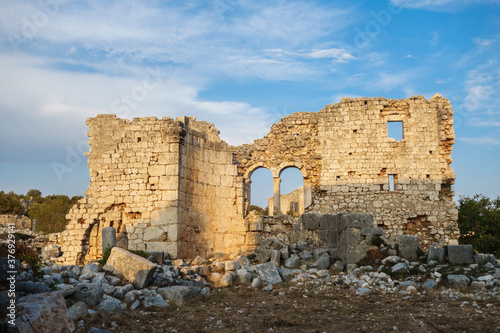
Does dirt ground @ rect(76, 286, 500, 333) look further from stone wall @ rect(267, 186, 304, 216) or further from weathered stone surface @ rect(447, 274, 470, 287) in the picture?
stone wall @ rect(267, 186, 304, 216)

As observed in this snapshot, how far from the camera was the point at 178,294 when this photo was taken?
26.5ft

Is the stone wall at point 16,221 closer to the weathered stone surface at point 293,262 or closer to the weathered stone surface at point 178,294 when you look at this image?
the weathered stone surface at point 293,262

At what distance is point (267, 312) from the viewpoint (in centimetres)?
757

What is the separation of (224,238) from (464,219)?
1572 centimetres

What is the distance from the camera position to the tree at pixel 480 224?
2181 cm

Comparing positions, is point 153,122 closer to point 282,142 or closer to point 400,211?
point 282,142

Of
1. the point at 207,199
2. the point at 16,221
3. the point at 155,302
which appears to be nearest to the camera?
the point at 155,302

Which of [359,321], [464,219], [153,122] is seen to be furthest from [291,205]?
[359,321]

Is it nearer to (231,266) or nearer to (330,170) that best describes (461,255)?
(231,266)

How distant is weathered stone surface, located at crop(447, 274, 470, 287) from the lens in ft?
27.1

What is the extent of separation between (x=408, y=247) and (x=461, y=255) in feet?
3.97

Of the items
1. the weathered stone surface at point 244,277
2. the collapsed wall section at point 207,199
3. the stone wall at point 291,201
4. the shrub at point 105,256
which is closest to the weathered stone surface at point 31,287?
the shrub at point 105,256

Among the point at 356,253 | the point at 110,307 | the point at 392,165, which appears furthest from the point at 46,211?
the point at 110,307

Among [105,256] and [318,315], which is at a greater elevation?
[105,256]
